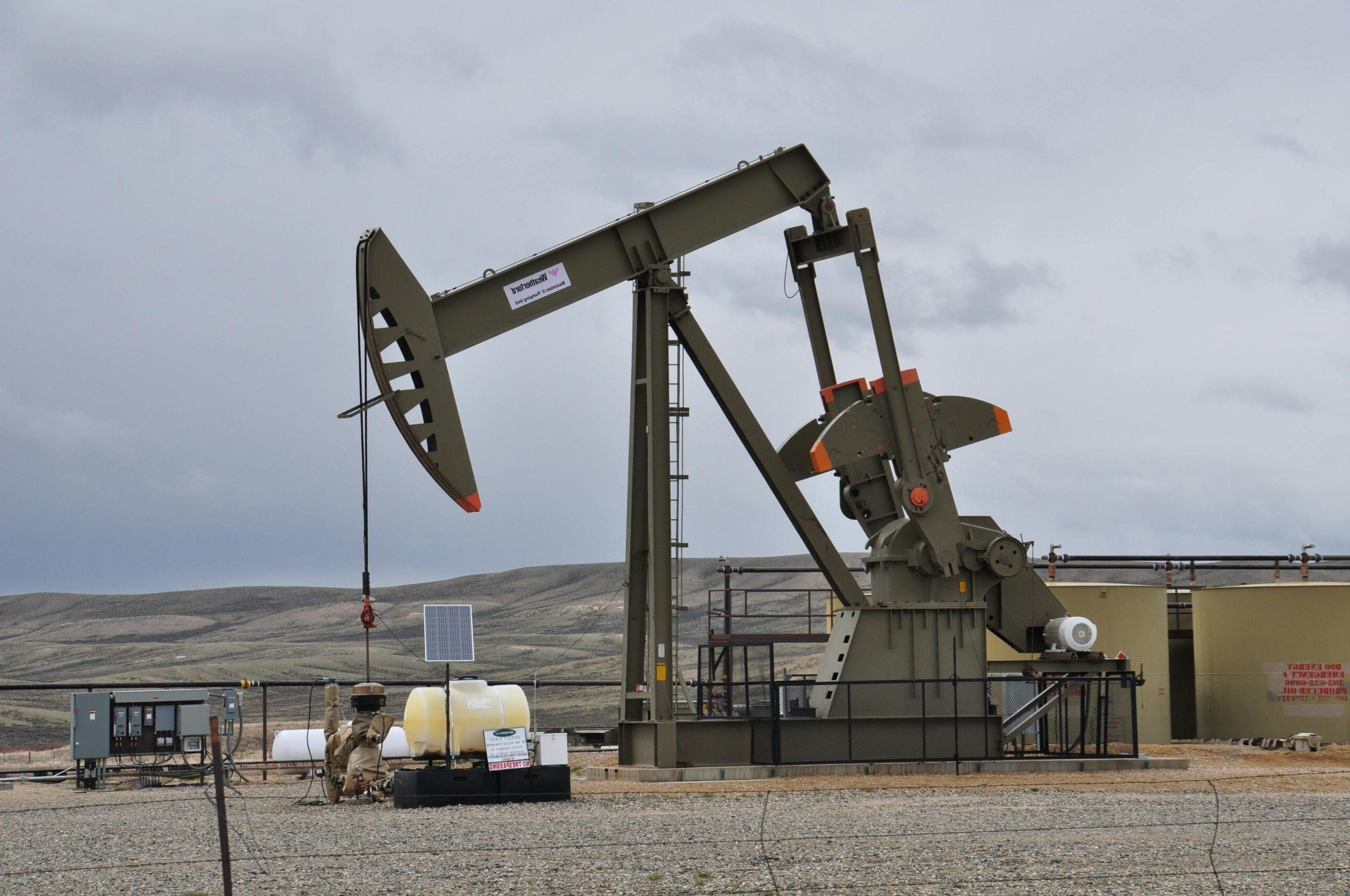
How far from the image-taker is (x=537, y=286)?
1586 centimetres

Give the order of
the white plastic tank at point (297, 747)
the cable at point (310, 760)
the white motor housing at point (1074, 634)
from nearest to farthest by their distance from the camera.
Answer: the cable at point (310, 760) → the white motor housing at point (1074, 634) → the white plastic tank at point (297, 747)

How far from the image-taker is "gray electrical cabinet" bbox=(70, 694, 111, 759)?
1805cm

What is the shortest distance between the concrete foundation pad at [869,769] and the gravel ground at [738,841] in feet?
1.20

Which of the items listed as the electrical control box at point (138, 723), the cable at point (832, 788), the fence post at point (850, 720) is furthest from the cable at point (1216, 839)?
the electrical control box at point (138, 723)

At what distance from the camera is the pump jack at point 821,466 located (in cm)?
1609

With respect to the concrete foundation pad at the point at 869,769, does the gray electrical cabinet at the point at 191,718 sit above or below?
above

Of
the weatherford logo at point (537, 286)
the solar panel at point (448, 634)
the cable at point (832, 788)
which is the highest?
the weatherford logo at point (537, 286)

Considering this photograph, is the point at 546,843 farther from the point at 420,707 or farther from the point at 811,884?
the point at 420,707

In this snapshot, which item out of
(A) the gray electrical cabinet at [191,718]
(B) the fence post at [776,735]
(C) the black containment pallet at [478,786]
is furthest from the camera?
(A) the gray electrical cabinet at [191,718]

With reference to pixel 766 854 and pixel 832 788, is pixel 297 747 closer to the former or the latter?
pixel 832 788

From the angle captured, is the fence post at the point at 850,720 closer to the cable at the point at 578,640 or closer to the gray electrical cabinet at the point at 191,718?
the gray electrical cabinet at the point at 191,718

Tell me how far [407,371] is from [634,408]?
129 inches

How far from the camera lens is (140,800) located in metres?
15.7

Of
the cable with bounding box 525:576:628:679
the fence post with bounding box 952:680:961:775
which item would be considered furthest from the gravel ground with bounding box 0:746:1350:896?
the cable with bounding box 525:576:628:679
